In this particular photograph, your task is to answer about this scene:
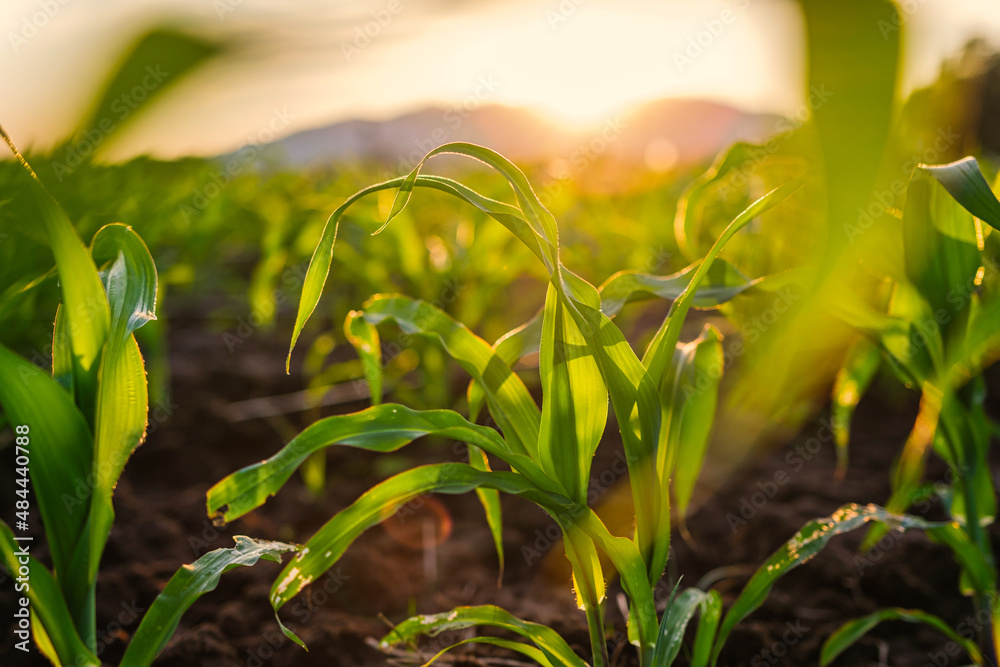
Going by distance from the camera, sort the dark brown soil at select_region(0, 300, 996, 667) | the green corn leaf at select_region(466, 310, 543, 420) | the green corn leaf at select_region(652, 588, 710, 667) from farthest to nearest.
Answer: the dark brown soil at select_region(0, 300, 996, 667) → the green corn leaf at select_region(466, 310, 543, 420) → the green corn leaf at select_region(652, 588, 710, 667)

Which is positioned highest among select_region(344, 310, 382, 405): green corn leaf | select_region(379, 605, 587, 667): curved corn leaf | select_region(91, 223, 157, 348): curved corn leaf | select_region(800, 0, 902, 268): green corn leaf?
select_region(800, 0, 902, 268): green corn leaf

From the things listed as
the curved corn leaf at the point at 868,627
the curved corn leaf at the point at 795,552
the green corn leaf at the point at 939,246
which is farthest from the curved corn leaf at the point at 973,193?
A: the curved corn leaf at the point at 868,627

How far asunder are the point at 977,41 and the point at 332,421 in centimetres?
460

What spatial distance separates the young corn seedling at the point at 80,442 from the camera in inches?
25.6

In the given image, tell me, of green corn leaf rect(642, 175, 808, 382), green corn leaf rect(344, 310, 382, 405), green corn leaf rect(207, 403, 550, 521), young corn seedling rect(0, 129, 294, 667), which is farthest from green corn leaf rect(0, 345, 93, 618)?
green corn leaf rect(642, 175, 808, 382)

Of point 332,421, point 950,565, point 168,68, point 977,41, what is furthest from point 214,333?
point 977,41

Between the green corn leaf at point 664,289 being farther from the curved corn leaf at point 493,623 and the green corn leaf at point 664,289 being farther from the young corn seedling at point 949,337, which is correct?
the curved corn leaf at point 493,623

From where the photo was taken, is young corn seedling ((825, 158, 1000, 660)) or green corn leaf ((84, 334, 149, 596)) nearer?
green corn leaf ((84, 334, 149, 596))

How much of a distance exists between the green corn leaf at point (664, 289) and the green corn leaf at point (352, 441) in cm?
27

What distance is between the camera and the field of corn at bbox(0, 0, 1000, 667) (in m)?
0.64

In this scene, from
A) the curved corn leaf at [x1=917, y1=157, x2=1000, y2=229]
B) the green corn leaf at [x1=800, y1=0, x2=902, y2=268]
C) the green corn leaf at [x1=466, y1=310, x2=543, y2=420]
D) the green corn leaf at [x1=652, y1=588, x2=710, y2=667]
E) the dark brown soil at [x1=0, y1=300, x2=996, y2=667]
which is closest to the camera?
the green corn leaf at [x1=800, y1=0, x2=902, y2=268]

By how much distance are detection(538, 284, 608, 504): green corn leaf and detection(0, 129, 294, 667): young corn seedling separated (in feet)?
0.98

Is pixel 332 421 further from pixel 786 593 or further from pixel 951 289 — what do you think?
pixel 786 593

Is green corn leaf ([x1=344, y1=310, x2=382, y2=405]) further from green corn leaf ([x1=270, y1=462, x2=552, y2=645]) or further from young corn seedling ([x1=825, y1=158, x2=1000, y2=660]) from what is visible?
young corn seedling ([x1=825, y1=158, x2=1000, y2=660])
